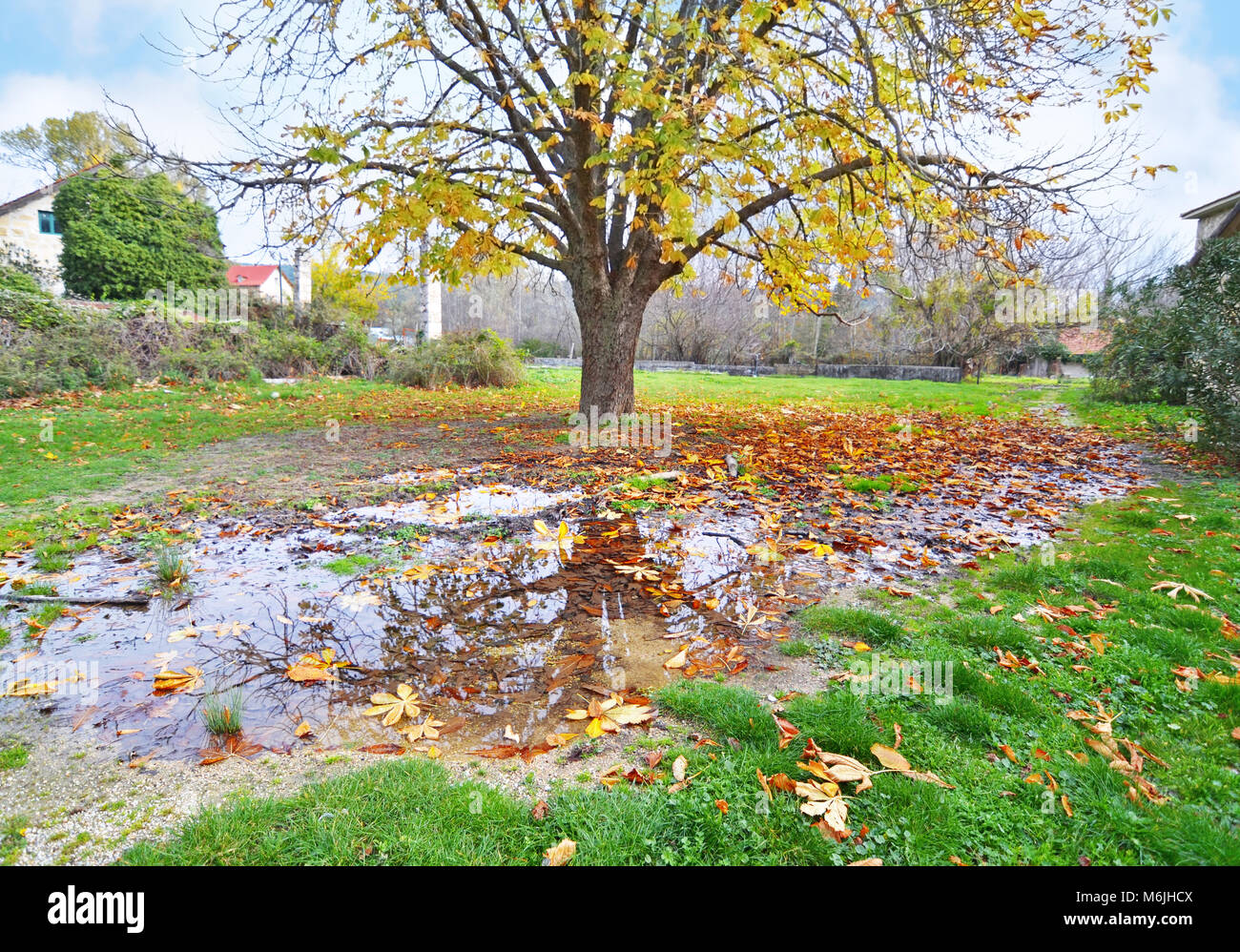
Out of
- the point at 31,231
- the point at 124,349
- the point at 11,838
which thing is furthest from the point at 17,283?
the point at 31,231

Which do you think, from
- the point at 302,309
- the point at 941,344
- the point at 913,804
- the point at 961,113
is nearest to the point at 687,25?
the point at 961,113

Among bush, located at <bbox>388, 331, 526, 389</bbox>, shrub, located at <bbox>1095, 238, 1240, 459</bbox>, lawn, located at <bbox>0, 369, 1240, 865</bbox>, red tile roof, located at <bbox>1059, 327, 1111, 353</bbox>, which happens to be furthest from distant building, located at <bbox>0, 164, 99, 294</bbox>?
red tile roof, located at <bbox>1059, 327, 1111, 353</bbox>

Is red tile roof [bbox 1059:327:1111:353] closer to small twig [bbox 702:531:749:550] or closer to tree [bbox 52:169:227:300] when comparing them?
small twig [bbox 702:531:749:550]

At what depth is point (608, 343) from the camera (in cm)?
952

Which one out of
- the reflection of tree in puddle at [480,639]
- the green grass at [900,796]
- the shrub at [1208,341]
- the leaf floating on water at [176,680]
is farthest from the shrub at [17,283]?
the shrub at [1208,341]

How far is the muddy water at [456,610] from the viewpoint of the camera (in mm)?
2730

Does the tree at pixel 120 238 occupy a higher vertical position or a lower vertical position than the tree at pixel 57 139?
lower

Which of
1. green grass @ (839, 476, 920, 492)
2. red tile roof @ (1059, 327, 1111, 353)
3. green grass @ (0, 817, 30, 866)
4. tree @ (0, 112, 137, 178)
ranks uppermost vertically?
tree @ (0, 112, 137, 178)

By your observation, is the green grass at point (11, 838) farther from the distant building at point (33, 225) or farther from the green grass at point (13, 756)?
the distant building at point (33, 225)

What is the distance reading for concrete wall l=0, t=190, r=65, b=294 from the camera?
2625cm

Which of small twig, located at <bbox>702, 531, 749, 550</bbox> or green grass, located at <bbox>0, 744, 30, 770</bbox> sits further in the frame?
small twig, located at <bbox>702, 531, 749, 550</bbox>

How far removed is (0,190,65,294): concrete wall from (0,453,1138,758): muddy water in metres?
31.7

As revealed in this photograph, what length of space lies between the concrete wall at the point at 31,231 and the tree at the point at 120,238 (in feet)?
29.4
